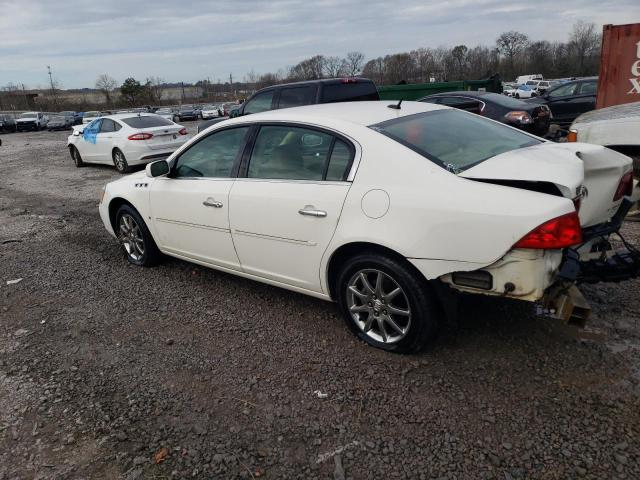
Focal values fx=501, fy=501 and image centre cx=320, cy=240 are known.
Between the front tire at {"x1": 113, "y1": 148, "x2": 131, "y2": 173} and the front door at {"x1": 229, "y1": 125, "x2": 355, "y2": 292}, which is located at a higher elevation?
the front door at {"x1": 229, "y1": 125, "x2": 355, "y2": 292}

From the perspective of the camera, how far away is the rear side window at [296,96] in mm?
8781

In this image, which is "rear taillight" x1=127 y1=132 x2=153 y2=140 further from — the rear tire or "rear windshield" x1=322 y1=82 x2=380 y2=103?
"rear windshield" x1=322 y1=82 x2=380 y2=103

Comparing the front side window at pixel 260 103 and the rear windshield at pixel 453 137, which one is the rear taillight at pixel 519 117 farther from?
the rear windshield at pixel 453 137

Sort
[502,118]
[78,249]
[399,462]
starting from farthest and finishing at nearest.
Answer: [502,118] → [78,249] → [399,462]

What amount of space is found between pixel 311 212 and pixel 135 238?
270 cm

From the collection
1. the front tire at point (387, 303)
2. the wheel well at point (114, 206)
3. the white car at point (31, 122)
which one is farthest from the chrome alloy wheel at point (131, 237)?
the white car at point (31, 122)

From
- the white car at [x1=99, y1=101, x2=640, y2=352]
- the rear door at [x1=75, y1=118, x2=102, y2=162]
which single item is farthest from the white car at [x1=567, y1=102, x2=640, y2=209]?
the rear door at [x1=75, y1=118, x2=102, y2=162]

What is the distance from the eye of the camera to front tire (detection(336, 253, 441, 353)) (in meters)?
3.07

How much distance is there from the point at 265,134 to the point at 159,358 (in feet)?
6.07

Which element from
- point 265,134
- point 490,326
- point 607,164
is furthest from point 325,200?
point 607,164

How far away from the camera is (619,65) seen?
970 cm

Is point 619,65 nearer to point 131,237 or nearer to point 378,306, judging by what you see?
point 378,306

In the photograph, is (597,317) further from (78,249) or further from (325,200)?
(78,249)

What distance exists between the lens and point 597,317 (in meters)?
3.66
